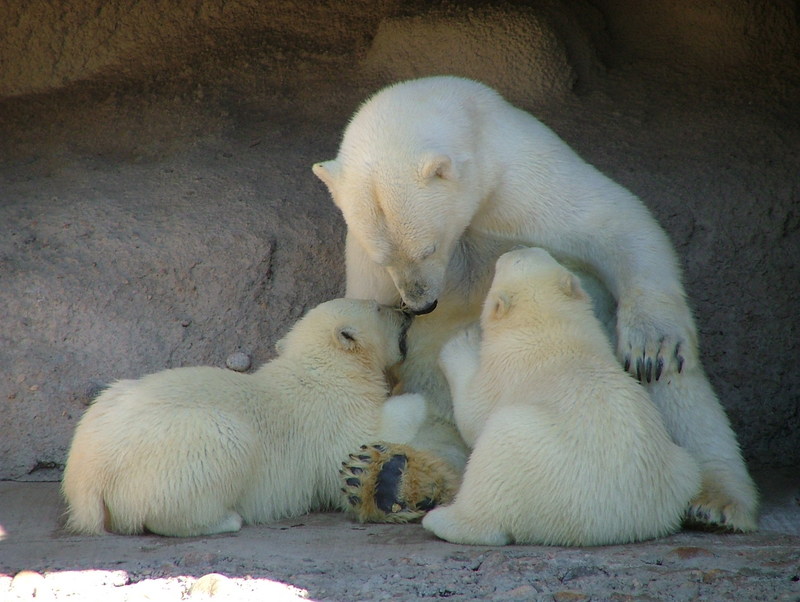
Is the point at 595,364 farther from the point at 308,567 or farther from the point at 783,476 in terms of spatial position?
the point at 783,476

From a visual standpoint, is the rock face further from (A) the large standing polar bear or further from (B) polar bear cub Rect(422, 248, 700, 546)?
(B) polar bear cub Rect(422, 248, 700, 546)

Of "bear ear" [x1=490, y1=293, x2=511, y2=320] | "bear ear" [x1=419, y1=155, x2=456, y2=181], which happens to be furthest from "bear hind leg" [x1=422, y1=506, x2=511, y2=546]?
"bear ear" [x1=419, y1=155, x2=456, y2=181]

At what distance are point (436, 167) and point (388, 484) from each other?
117 centimetres

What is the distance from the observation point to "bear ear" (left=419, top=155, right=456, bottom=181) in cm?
393

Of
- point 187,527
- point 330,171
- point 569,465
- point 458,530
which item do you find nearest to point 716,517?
point 569,465

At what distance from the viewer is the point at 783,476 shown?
4918mm

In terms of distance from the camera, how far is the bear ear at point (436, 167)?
3.93m

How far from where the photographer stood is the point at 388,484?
3.83 meters

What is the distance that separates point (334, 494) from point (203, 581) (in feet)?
4.10

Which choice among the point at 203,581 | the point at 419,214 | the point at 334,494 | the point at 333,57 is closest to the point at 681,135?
the point at 333,57

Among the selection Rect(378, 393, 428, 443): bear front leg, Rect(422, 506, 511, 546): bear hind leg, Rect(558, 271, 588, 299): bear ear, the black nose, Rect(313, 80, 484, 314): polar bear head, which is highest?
Rect(313, 80, 484, 314): polar bear head

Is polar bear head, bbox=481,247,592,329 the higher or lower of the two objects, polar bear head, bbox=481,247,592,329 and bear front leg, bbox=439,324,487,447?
the higher

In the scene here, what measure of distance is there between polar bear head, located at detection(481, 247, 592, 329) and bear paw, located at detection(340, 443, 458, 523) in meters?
0.61

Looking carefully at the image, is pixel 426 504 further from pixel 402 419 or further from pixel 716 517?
pixel 716 517
